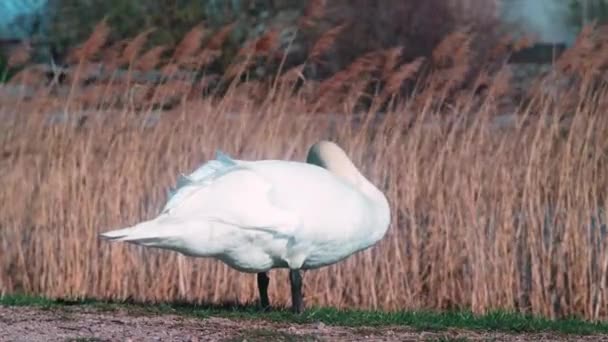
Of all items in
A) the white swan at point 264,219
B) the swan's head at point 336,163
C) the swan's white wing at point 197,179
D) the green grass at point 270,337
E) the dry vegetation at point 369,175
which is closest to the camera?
the green grass at point 270,337

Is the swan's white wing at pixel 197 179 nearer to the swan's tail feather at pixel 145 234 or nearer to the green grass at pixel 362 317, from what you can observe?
the swan's tail feather at pixel 145 234

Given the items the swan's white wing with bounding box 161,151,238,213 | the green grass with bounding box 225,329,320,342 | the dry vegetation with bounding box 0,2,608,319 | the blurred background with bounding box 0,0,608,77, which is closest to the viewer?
the green grass with bounding box 225,329,320,342

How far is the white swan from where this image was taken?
9.11 metres

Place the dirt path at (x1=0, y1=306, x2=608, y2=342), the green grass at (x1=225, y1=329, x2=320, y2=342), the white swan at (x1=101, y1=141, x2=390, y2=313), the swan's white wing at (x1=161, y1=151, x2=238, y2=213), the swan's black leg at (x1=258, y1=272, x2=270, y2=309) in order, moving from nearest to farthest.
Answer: the green grass at (x1=225, y1=329, x2=320, y2=342) → the dirt path at (x1=0, y1=306, x2=608, y2=342) → the white swan at (x1=101, y1=141, x2=390, y2=313) → the swan's white wing at (x1=161, y1=151, x2=238, y2=213) → the swan's black leg at (x1=258, y1=272, x2=270, y2=309)

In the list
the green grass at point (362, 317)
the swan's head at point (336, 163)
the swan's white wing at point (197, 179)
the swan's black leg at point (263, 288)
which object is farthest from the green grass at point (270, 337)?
the swan's head at point (336, 163)

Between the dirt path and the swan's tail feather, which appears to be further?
the swan's tail feather

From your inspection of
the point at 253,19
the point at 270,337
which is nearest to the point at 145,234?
the point at 270,337

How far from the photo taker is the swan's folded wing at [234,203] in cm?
915

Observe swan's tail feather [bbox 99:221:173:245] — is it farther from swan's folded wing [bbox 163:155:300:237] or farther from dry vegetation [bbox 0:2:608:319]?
dry vegetation [bbox 0:2:608:319]

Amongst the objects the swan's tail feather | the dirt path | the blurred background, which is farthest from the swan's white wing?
the blurred background

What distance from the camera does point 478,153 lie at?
1195cm

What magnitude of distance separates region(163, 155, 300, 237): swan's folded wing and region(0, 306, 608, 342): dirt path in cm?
59

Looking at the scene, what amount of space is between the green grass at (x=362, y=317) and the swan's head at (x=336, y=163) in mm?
907

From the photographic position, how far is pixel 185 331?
Result: 28.7ft
